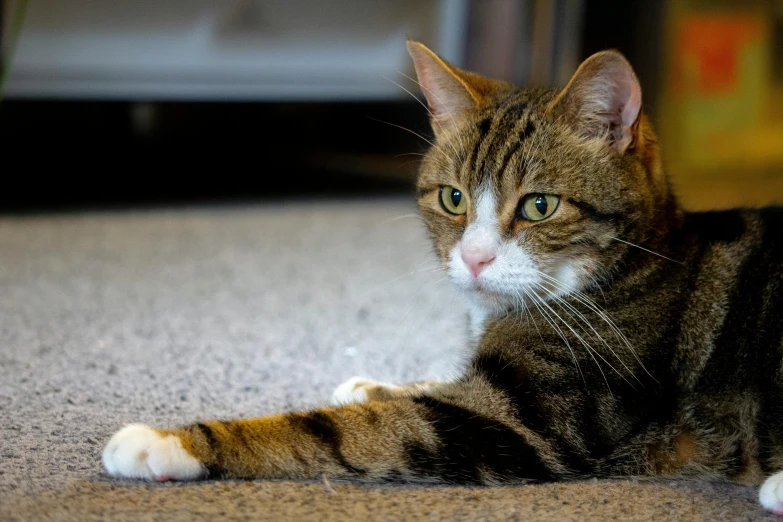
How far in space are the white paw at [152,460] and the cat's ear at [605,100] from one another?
24.5 inches

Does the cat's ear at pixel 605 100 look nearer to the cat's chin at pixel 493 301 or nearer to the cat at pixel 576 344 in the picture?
the cat at pixel 576 344

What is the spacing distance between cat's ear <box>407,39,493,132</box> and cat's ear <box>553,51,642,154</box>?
15 cm

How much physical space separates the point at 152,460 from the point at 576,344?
51 centimetres

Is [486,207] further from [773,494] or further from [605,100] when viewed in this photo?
[773,494]

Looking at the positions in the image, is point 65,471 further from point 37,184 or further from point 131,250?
point 37,184

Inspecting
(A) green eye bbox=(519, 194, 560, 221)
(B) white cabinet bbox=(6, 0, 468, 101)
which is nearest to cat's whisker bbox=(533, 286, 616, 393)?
(A) green eye bbox=(519, 194, 560, 221)

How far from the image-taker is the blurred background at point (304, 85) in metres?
2.51

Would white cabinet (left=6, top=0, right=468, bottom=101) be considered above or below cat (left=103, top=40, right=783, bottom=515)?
above

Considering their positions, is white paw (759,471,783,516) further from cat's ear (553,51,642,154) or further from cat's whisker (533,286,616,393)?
cat's ear (553,51,642,154)

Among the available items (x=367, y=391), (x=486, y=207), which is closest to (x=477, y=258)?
(x=486, y=207)

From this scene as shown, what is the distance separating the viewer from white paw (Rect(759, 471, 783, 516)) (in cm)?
94

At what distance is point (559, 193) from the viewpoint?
41.9 inches

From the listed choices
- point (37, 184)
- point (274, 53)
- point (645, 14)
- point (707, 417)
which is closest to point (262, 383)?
point (707, 417)

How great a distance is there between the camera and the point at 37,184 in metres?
2.97
